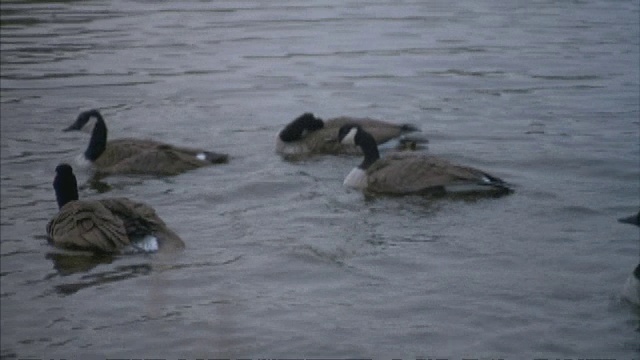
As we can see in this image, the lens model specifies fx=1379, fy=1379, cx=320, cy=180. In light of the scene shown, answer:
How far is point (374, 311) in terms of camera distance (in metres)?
10.2

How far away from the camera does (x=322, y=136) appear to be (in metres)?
16.5

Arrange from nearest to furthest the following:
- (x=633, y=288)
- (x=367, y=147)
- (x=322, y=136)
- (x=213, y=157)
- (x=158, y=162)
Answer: (x=633, y=288)
(x=367, y=147)
(x=158, y=162)
(x=213, y=157)
(x=322, y=136)

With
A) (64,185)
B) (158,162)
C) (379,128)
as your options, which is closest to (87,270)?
(64,185)

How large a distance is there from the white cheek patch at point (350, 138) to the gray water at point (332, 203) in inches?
10.0

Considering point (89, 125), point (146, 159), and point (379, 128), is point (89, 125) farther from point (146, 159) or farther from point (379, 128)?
point (379, 128)

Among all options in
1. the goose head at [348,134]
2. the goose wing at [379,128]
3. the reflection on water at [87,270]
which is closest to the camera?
the reflection on water at [87,270]

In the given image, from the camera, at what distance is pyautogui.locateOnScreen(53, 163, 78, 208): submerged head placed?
13.1m

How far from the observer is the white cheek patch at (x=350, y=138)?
51.5 feet

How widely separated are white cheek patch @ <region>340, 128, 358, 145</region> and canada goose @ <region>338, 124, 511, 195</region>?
1.13m

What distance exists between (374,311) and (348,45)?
16798 millimetres

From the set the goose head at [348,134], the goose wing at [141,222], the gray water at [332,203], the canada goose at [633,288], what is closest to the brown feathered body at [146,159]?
the gray water at [332,203]

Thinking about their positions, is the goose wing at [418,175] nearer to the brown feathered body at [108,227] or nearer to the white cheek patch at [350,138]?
the white cheek patch at [350,138]

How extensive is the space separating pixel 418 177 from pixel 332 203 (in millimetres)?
913

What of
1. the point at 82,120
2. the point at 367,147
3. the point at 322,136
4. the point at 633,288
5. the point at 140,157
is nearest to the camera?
the point at 633,288
